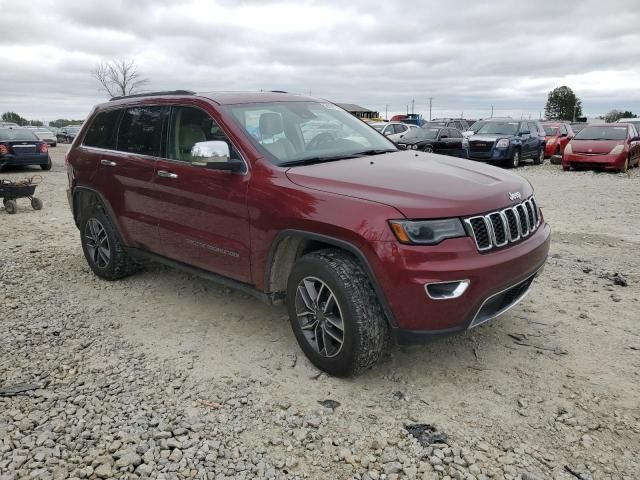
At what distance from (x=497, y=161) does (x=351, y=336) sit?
15687 mm

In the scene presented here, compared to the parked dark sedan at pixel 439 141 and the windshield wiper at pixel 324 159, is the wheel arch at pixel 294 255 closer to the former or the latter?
the windshield wiper at pixel 324 159

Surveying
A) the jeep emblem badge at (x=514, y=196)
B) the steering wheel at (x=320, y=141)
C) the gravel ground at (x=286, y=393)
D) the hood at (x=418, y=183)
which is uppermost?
the steering wheel at (x=320, y=141)

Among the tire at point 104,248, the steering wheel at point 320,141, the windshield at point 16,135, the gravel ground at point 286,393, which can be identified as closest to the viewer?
the gravel ground at point 286,393

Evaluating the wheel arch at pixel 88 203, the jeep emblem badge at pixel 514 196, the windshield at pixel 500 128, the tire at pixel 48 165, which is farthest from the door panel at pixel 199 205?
the windshield at pixel 500 128

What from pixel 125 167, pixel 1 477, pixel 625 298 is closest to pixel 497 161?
pixel 625 298

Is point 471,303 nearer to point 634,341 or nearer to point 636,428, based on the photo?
point 636,428

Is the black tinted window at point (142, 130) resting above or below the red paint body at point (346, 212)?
above

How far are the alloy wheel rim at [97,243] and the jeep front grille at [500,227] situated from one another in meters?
3.60

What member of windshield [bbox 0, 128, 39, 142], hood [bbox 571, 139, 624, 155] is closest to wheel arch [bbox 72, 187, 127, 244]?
windshield [bbox 0, 128, 39, 142]

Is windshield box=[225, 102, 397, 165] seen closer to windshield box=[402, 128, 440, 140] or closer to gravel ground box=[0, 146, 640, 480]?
gravel ground box=[0, 146, 640, 480]

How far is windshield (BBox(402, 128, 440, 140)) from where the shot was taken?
18156 mm

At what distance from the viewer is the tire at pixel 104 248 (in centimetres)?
509

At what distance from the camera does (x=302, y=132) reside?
4.06 m

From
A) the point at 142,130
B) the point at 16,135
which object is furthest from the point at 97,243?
the point at 16,135
